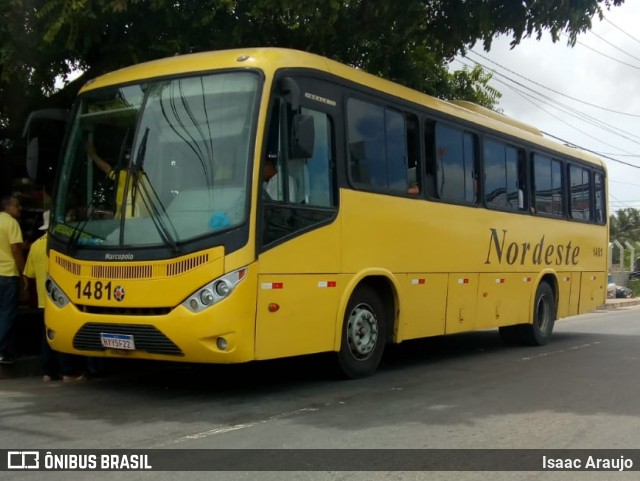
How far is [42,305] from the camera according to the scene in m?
8.77

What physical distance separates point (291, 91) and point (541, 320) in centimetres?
768

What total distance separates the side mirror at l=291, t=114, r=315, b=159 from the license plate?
237 centimetres

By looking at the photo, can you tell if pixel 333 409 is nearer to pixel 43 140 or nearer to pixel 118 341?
pixel 118 341

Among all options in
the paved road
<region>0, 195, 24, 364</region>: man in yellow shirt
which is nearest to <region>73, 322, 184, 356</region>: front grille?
the paved road

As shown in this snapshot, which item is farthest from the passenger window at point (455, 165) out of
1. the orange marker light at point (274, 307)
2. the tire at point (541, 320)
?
the orange marker light at point (274, 307)

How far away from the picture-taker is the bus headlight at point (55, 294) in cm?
761

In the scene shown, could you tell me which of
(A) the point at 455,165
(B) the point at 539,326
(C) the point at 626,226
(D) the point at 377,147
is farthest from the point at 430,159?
(C) the point at 626,226

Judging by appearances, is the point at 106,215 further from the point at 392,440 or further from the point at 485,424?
the point at 485,424

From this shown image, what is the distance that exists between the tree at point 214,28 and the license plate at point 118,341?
11.9ft

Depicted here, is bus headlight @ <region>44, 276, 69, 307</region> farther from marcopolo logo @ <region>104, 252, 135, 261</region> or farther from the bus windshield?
marcopolo logo @ <region>104, 252, 135, 261</region>

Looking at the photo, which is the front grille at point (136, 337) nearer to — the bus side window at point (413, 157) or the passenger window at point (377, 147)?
the passenger window at point (377, 147)

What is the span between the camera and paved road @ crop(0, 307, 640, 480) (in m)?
5.87

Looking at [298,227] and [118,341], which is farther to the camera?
[298,227]

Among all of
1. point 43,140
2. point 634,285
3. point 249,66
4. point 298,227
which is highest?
point 249,66
